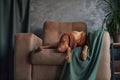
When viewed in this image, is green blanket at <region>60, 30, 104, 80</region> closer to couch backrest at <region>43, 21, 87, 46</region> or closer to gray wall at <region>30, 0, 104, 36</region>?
couch backrest at <region>43, 21, 87, 46</region>

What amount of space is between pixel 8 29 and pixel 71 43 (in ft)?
4.04

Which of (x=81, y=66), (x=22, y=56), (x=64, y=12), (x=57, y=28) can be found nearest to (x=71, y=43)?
(x=81, y=66)

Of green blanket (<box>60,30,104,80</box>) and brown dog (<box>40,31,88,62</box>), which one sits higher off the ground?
brown dog (<box>40,31,88,62</box>)

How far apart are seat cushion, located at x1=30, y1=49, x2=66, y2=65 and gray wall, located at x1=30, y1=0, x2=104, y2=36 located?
4.07 ft

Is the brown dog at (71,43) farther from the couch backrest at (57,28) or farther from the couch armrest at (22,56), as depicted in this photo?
the couch backrest at (57,28)

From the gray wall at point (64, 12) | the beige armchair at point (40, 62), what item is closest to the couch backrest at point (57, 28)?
the gray wall at point (64, 12)

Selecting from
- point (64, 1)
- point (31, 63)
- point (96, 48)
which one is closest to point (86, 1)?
point (64, 1)

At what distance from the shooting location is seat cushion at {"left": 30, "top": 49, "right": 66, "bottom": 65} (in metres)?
2.36

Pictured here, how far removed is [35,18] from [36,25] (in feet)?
0.39

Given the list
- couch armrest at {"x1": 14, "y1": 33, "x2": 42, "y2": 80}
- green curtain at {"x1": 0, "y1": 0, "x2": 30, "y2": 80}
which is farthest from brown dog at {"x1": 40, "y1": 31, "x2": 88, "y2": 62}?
green curtain at {"x1": 0, "y1": 0, "x2": 30, "y2": 80}

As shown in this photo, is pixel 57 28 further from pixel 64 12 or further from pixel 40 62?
pixel 40 62

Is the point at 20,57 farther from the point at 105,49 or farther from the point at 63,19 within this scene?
the point at 63,19

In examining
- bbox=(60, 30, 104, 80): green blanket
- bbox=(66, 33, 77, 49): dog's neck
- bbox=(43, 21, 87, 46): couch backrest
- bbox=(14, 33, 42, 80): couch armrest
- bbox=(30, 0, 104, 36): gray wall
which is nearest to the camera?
bbox=(60, 30, 104, 80): green blanket

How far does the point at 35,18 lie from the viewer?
3.64 metres
